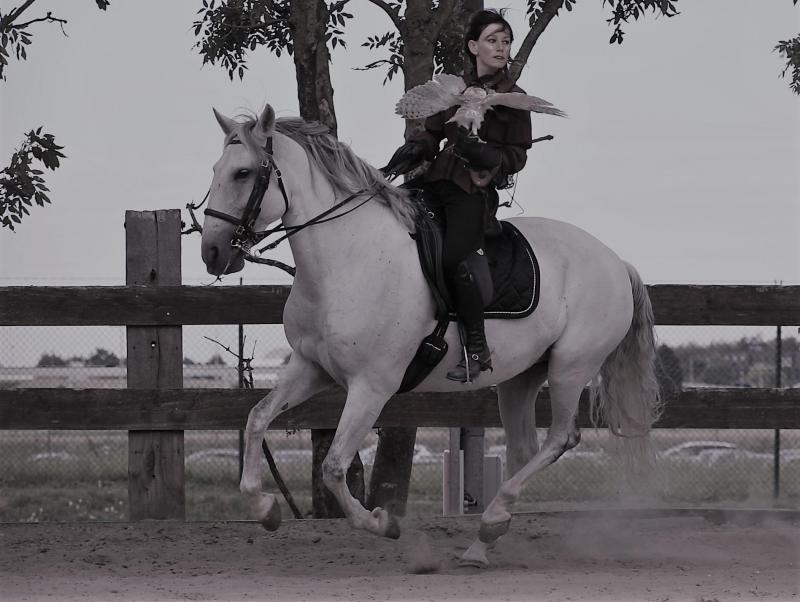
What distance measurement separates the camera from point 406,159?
623 centimetres

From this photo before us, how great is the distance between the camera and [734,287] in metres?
8.11

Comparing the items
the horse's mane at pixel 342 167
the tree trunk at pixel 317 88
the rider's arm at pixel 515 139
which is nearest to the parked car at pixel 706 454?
the tree trunk at pixel 317 88

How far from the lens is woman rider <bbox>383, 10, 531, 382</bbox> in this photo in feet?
19.3

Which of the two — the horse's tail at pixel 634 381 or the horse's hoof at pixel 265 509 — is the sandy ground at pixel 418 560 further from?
the horse's tail at pixel 634 381

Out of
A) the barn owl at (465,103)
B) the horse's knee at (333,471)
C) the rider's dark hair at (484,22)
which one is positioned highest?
the rider's dark hair at (484,22)

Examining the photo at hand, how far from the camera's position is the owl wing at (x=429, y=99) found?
19.6 feet

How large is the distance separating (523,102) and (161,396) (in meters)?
3.25

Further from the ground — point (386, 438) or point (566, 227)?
point (566, 227)

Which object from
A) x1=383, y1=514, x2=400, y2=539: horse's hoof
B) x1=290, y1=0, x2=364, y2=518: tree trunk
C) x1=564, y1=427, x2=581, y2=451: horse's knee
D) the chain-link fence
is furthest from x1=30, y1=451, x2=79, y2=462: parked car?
x1=383, y1=514, x2=400, y2=539: horse's hoof

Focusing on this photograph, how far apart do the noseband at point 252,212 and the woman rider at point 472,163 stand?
0.93m

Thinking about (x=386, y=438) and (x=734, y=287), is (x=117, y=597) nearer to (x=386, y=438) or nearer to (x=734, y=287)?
(x=386, y=438)

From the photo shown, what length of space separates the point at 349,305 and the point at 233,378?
9.33m

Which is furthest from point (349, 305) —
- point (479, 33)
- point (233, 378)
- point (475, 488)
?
point (233, 378)

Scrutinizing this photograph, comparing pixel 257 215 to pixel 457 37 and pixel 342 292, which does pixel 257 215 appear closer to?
pixel 342 292
